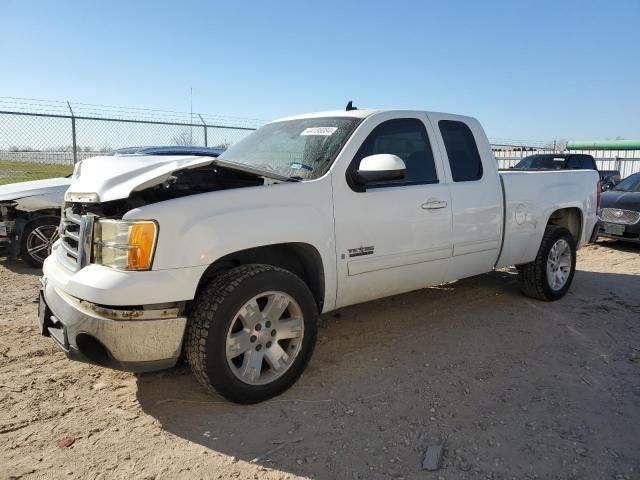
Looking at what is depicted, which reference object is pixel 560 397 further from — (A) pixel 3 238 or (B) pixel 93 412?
(A) pixel 3 238

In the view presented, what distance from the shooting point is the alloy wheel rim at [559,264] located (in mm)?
5469

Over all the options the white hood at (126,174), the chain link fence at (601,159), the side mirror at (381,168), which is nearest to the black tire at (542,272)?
the side mirror at (381,168)

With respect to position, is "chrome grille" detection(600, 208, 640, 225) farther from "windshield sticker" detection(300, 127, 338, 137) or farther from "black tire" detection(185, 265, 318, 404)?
"black tire" detection(185, 265, 318, 404)

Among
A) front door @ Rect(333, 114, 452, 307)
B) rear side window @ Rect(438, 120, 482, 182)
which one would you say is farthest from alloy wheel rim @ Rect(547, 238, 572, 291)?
front door @ Rect(333, 114, 452, 307)

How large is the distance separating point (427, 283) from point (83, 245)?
265 centimetres

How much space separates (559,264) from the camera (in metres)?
5.60

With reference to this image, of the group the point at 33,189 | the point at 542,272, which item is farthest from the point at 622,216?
the point at 33,189

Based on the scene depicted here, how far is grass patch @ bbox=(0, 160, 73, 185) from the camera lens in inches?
441

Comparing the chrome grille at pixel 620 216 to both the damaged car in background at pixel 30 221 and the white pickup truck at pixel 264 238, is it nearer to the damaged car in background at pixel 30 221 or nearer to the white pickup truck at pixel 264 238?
the white pickup truck at pixel 264 238

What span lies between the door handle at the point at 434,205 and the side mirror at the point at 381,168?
0.61 metres

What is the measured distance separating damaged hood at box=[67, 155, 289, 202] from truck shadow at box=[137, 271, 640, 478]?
4.46ft

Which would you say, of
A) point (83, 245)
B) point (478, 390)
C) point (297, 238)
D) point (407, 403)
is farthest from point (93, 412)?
point (478, 390)

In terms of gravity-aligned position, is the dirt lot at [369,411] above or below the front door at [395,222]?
below

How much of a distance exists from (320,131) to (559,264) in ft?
10.8
